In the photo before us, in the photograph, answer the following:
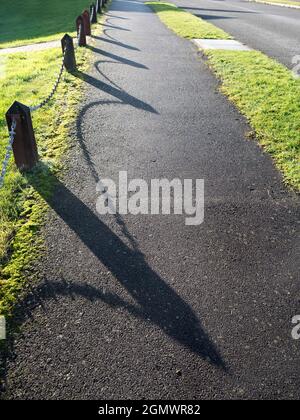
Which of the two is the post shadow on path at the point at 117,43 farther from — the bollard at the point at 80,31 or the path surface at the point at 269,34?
the path surface at the point at 269,34

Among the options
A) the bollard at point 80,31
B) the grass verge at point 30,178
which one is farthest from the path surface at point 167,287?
the bollard at point 80,31

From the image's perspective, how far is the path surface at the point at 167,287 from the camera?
7.98ft

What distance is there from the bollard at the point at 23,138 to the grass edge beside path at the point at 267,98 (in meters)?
3.50

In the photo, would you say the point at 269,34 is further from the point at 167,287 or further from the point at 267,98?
the point at 167,287

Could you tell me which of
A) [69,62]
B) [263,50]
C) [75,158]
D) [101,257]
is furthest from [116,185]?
[263,50]

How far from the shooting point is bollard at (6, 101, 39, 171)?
4164 millimetres

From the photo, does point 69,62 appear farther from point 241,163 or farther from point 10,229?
point 10,229

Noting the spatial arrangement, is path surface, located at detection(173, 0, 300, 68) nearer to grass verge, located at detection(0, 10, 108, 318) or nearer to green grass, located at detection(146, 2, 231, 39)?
green grass, located at detection(146, 2, 231, 39)

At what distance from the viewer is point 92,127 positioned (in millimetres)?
5949

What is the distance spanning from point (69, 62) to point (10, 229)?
243 inches

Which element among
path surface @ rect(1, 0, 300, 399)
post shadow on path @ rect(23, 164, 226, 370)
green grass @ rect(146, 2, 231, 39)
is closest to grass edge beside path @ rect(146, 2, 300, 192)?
path surface @ rect(1, 0, 300, 399)

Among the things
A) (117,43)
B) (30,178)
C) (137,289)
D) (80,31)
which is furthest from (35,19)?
(137,289)

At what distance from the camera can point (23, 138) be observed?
436 centimetres

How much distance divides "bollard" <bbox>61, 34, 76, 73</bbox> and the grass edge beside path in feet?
12.0
